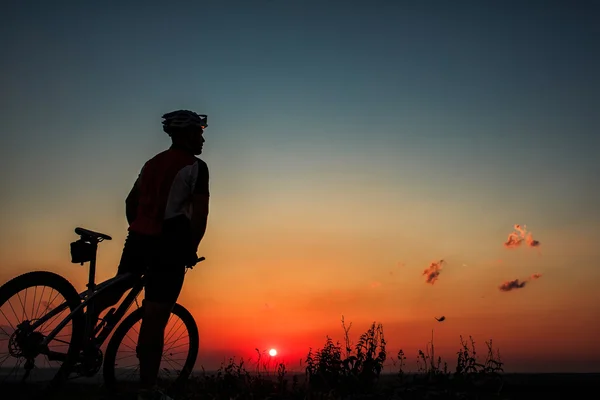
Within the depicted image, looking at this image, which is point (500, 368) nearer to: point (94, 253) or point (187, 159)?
point (187, 159)

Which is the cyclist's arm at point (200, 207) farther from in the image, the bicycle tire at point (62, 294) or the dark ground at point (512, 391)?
the dark ground at point (512, 391)

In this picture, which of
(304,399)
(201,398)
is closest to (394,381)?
(304,399)

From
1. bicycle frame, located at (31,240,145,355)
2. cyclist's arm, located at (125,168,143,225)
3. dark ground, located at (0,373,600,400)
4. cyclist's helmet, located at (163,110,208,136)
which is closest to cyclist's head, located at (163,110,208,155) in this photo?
cyclist's helmet, located at (163,110,208,136)

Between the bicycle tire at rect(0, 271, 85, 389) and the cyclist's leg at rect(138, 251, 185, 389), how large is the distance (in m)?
0.67

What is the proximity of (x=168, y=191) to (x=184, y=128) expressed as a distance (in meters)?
0.74

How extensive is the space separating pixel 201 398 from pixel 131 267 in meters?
1.56

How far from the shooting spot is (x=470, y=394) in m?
6.03

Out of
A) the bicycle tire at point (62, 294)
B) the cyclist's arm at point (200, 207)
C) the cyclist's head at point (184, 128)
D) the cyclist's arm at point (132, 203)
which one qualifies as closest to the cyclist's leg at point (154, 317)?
the cyclist's arm at point (200, 207)

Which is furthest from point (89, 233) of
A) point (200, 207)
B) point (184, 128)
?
point (184, 128)

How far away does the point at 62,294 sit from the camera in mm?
5625

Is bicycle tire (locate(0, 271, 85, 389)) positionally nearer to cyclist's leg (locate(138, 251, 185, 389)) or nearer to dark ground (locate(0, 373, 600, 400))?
dark ground (locate(0, 373, 600, 400))

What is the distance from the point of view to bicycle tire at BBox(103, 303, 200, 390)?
6234 millimetres

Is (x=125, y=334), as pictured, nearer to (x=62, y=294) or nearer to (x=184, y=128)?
(x=62, y=294)

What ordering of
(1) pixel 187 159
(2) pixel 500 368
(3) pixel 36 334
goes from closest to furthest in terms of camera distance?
(3) pixel 36 334 < (1) pixel 187 159 < (2) pixel 500 368
